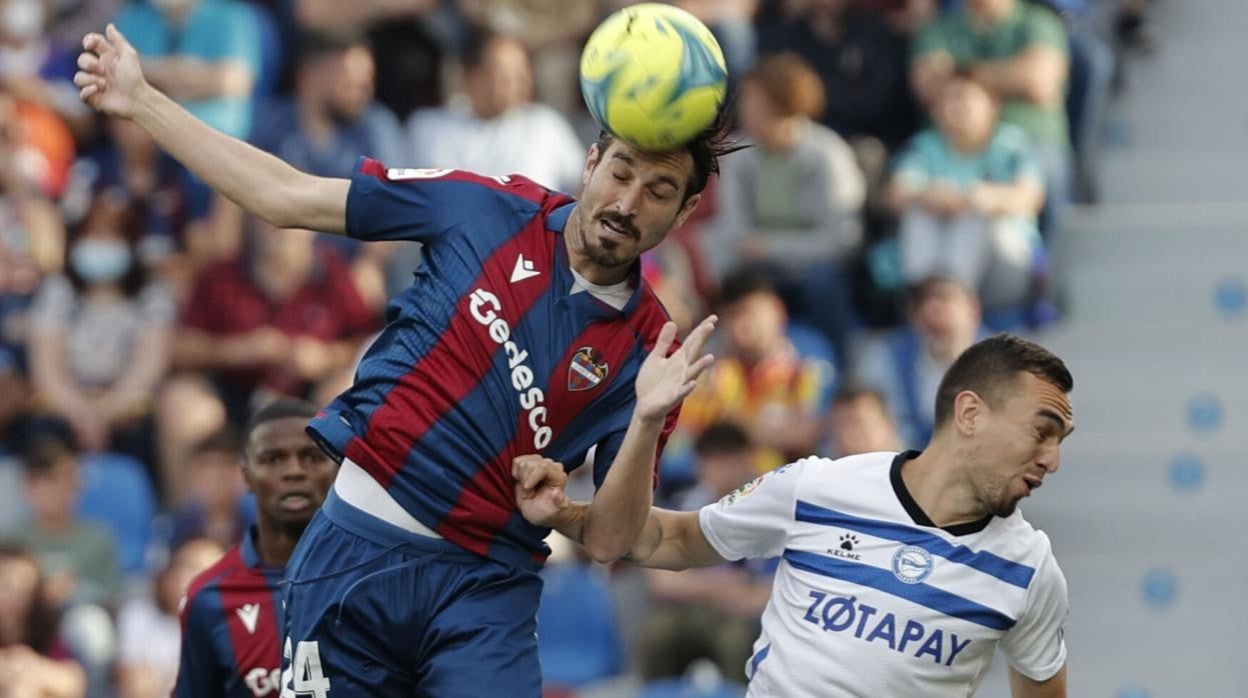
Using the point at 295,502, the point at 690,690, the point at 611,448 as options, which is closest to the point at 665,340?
the point at 611,448

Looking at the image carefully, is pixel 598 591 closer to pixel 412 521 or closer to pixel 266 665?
pixel 266 665

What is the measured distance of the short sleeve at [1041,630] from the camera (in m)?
5.78

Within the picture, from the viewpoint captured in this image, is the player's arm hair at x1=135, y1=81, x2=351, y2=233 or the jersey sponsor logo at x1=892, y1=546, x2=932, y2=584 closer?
the player's arm hair at x1=135, y1=81, x2=351, y2=233

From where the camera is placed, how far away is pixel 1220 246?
1197 centimetres

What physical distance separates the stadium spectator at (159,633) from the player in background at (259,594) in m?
3.49

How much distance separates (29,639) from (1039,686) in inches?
219

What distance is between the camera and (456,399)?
567cm

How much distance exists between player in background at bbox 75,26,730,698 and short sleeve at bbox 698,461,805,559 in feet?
1.25

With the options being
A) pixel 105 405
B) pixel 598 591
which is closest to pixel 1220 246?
pixel 598 591

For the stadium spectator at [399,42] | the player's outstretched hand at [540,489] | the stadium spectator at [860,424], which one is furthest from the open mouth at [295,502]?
the stadium spectator at [399,42]

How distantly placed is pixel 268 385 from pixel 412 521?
6.12m

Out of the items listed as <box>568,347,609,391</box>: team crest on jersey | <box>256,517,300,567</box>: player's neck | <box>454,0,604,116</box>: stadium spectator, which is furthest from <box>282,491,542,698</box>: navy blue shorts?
<box>454,0,604,116</box>: stadium spectator

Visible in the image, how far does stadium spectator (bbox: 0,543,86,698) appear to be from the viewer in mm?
9734

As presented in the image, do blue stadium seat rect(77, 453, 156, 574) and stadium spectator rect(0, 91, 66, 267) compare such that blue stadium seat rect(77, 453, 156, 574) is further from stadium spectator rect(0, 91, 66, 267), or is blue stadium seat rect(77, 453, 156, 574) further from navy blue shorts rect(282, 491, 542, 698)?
navy blue shorts rect(282, 491, 542, 698)
